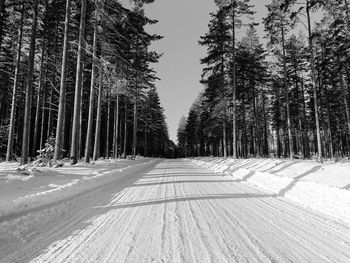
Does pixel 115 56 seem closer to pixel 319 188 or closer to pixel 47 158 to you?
pixel 47 158

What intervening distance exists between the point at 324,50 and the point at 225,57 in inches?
434

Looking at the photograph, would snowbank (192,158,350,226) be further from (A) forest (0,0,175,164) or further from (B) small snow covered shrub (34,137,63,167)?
(A) forest (0,0,175,164)

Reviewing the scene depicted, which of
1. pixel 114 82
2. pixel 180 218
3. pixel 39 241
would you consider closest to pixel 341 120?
pixel 114 82

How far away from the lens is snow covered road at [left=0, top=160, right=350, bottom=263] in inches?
127

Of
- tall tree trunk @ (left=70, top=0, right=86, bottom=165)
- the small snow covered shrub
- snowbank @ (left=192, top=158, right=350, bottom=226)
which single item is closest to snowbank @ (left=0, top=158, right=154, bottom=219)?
the small snow covered shrub

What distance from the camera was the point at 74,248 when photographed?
3451mm

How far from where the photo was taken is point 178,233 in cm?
411

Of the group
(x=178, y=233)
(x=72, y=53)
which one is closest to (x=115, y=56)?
(x=72, y=53)

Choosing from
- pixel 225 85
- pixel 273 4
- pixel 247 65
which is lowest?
pixel 225 85

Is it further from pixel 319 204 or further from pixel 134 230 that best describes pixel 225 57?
pixel 134 230

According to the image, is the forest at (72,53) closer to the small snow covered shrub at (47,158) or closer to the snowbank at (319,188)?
the small snow covered shrub at (47,158)

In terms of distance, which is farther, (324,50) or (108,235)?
(324,50)

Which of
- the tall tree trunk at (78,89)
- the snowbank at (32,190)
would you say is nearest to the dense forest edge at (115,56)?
the tall tree trunk at (78,89)

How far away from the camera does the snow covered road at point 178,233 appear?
3.22 metres
